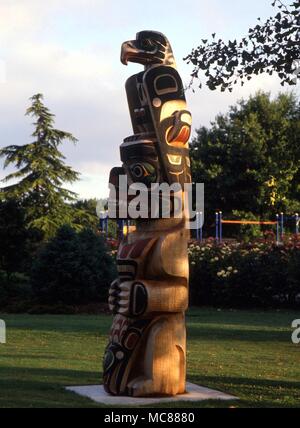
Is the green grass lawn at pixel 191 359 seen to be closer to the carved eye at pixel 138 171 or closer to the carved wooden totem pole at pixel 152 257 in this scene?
the carved wooden totem pole at pixel 152 257

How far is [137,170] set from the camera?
941 cm

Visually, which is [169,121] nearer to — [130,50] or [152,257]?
[130,50]

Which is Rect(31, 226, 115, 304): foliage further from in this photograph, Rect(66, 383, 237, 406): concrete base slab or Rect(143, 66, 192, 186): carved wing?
Rect(143, 66, 192, 186): carved wing

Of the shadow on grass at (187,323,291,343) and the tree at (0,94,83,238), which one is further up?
the tree at (0,94,83,238)

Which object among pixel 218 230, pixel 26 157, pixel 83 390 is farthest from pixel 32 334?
pixel 26 157

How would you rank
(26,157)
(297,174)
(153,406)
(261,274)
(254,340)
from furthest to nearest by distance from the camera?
(297,174) < (26,157) < (261,274) < (254,340) < (153,406)

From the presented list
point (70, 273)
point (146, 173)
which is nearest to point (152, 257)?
point (146, 173)

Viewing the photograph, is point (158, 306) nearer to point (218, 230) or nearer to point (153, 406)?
point (153, 406)

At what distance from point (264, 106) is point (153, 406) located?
1628 inches

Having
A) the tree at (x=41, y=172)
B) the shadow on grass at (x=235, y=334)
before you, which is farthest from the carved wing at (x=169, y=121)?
the tree at (x=41, y=172)

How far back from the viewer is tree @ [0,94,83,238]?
4144 centimetres

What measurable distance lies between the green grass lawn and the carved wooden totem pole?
61 centimetres

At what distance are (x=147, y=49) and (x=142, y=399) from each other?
431 centimetres

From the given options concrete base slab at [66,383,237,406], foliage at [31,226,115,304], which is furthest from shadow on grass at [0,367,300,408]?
foliage at [31,226,115,304]
